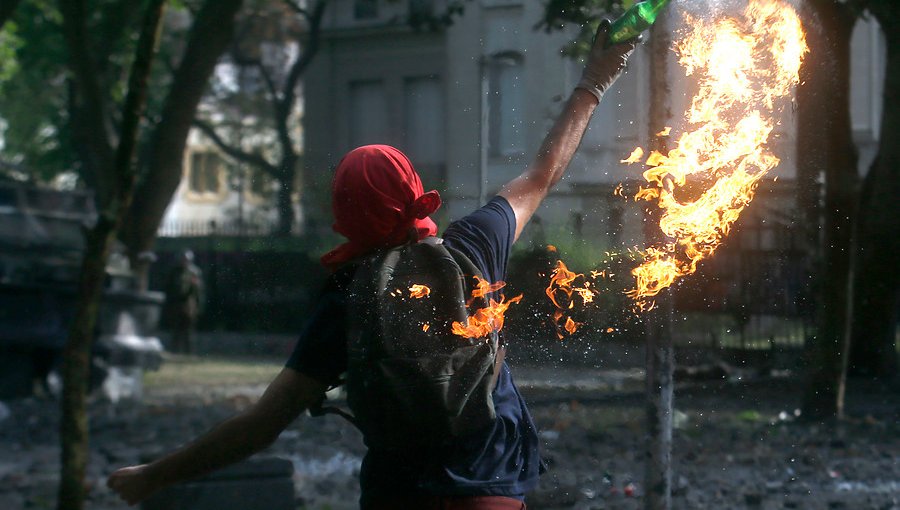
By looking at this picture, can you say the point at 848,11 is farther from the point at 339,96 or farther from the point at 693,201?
the point at 339,96

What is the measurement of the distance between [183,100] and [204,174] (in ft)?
106

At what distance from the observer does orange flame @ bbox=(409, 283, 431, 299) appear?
2.47 metres

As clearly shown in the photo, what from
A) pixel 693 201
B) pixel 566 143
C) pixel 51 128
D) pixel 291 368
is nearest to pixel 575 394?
pixel 693 201

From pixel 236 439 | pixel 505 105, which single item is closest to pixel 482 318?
pixel 236 439

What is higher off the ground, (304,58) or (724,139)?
(304,58)

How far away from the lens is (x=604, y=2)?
4.82 meters

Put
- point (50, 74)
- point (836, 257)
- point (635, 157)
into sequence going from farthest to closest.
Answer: point (50, 74)
point (836, 257)
point (635, 157)

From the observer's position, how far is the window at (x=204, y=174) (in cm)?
4002

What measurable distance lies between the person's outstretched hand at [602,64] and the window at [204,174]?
34055mm

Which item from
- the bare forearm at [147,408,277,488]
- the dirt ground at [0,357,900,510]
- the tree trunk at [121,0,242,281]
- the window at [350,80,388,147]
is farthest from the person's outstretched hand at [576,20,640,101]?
the window at [350,80,388,147]

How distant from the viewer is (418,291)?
2486mm

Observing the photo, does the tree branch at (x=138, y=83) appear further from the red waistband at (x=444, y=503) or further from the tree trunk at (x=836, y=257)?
the tree trunk at (x=836, y=257)

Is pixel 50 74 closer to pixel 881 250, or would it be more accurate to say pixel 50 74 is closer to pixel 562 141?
pixel 881 250

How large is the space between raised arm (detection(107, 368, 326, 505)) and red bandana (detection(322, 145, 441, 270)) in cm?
33
